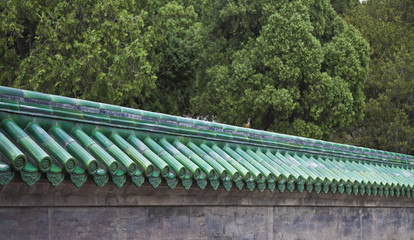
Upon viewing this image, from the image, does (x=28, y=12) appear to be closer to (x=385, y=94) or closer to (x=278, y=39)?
(x=278, y=39)

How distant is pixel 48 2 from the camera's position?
51.5 ft

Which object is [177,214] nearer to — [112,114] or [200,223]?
[200,223]

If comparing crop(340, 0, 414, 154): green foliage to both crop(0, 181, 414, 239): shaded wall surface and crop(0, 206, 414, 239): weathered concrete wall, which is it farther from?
crop(0, 181, 414, 239): shaded wall surface

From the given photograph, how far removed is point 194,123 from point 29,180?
2.61 metres

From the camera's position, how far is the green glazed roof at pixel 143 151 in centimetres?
429

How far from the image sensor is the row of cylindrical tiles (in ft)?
13.9

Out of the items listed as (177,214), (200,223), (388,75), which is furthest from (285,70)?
(177,214)

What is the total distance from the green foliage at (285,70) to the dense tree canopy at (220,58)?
32mm

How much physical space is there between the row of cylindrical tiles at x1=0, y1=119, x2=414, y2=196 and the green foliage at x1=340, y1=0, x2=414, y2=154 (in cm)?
1161

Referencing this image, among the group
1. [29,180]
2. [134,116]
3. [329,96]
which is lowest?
[29,180]

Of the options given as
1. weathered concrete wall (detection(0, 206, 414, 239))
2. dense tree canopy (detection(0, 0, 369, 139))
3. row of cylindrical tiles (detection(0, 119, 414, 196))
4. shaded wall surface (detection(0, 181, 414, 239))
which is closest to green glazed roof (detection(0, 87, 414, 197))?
row of cylindrical tiles (detection(0, 119, 414, 196))

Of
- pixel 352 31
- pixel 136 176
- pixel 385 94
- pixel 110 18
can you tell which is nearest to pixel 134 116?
pixel 136 176

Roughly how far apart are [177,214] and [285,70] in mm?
11328

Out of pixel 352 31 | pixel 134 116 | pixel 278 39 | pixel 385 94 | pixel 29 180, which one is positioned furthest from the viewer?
pixel 385 94
